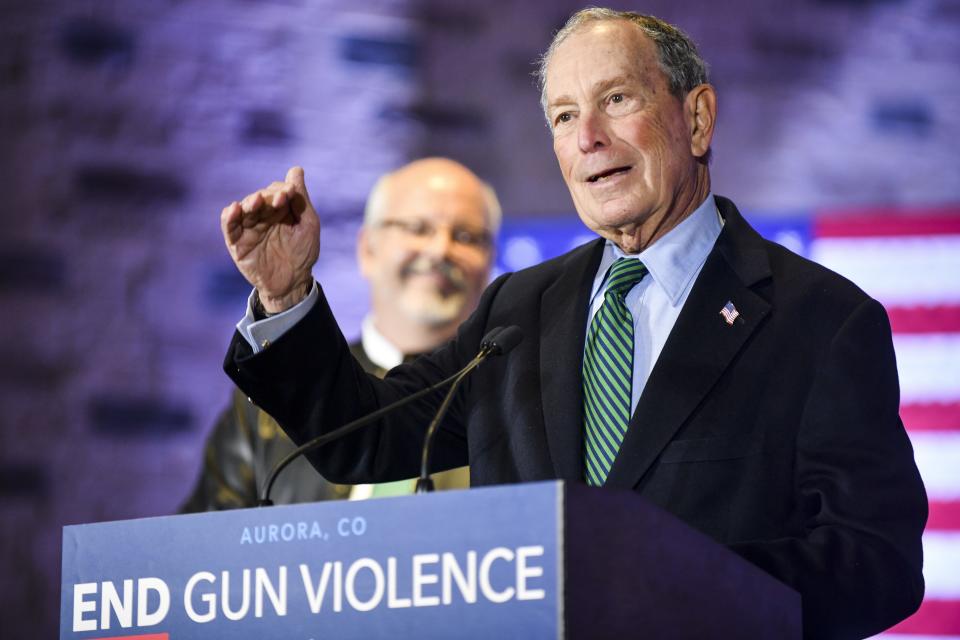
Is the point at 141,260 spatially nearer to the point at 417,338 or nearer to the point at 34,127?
the point at 34,127

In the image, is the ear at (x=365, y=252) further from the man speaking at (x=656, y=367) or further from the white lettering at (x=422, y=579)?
the white lettering at (x=422, y=579)

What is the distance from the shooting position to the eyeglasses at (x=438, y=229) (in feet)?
12.1

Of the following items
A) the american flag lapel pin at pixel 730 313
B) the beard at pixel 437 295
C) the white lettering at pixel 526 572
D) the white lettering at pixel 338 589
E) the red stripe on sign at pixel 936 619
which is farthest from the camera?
the beard at pixel 437 295

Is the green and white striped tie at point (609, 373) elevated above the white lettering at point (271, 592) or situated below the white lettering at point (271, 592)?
above

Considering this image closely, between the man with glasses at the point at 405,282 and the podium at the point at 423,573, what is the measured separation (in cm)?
214

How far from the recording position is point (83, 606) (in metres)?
1.33

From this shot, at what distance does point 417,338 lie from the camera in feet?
11.8

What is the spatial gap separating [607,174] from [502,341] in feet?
1.48

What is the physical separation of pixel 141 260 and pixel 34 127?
0.50 m

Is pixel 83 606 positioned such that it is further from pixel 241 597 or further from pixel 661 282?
pixel 661 282

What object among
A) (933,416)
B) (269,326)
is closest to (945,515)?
(933,416)

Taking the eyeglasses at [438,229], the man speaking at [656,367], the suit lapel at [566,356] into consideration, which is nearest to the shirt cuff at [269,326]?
the man speaking at [656,367]

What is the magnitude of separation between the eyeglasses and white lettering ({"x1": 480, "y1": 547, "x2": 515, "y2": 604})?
259 cm

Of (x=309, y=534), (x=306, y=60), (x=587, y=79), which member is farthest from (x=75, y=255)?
(x=309, y=534)
